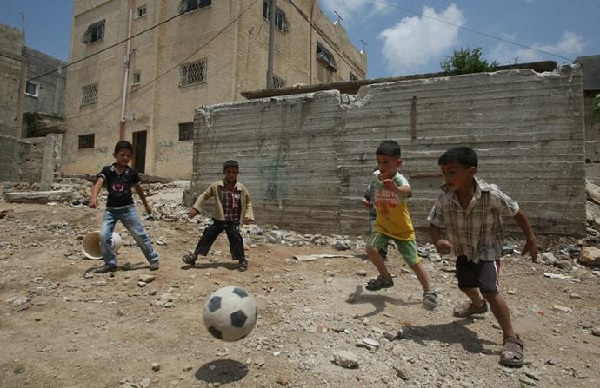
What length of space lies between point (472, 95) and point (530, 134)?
2.99 feet

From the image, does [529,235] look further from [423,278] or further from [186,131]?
[186,131]

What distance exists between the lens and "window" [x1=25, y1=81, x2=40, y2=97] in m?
23.5

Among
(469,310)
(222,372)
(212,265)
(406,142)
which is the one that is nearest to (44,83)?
(212,265)

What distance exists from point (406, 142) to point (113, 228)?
4.06 m

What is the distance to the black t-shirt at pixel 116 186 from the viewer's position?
433 cm

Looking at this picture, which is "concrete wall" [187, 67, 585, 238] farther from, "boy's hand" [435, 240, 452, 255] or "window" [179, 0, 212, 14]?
"window" [179, 0, 212, 14]

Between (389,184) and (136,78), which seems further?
(136,78)

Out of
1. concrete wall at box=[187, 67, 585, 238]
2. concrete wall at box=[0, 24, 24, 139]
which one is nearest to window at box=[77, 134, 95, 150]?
concrete wall at box=[0, 24, 24, 139]

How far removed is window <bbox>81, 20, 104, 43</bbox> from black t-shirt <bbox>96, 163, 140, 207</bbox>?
58.2 feet

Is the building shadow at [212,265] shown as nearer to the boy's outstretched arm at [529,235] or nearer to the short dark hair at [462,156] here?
the short dark hair at [462,156]

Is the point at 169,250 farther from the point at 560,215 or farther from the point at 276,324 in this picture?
the point at 560,215

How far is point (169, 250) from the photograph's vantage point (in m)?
5.57

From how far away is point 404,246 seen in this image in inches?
137

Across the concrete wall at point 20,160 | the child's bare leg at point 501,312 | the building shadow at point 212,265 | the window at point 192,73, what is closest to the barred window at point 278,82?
the window at point 192,73
